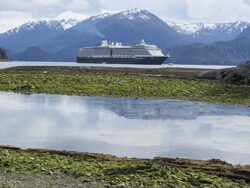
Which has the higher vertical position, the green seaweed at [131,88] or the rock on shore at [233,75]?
the rock on shore at [233,75]

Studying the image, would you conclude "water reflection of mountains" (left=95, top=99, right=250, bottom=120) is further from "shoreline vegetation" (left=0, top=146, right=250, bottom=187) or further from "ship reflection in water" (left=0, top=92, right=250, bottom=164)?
"shoreline vegetation" (left=0, top=146, right=250, bottom=187)

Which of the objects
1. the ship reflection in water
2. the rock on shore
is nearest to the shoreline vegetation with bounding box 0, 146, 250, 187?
the ship reflection in water

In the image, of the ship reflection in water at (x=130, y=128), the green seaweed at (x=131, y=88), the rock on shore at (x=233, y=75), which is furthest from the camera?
the rock on shore at (x=233, y=75)

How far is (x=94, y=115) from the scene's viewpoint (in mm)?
29875

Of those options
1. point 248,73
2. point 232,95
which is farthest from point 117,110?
point 248,73

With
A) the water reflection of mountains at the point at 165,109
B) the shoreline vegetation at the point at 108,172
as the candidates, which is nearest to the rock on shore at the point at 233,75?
the water reflection of mountains at the point at 165,109

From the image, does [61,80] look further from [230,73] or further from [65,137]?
[65,137]

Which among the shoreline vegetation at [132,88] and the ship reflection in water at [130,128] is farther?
the shoreline vegetation at [132,88]

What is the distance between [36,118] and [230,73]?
4152cm

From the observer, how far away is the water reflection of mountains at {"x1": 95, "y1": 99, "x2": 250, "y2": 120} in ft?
101

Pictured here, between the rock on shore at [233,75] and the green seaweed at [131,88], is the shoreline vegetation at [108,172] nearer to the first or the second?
the green seaweed at [131,88]

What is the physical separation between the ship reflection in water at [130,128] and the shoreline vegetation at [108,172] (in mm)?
2457

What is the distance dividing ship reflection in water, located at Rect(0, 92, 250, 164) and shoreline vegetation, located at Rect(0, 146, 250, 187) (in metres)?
2.46

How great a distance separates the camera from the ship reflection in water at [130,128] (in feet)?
63.8
